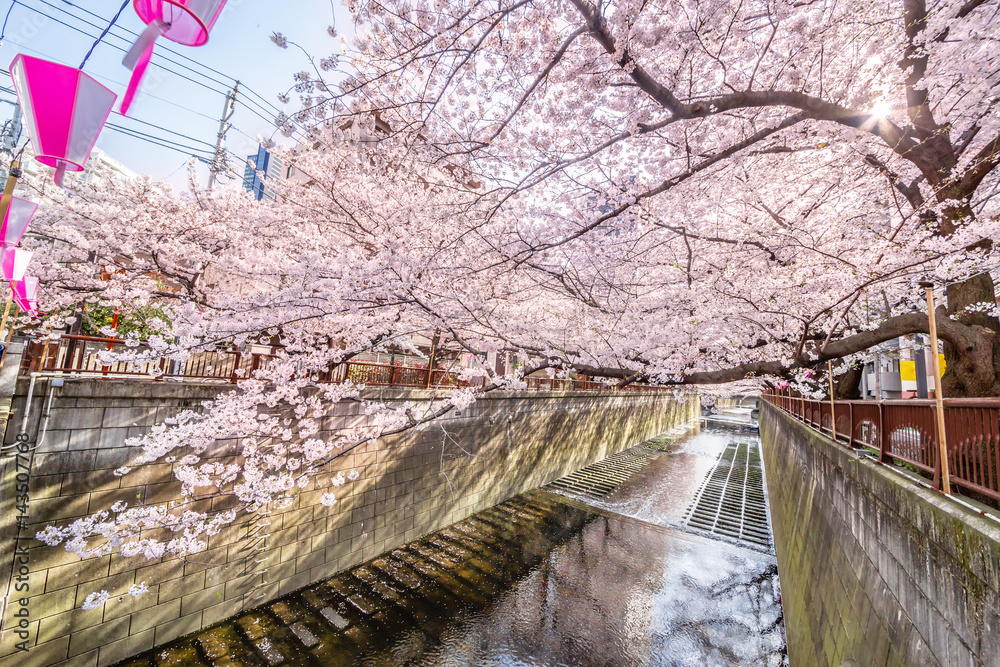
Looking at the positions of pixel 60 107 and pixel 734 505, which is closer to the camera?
pixel 60 107

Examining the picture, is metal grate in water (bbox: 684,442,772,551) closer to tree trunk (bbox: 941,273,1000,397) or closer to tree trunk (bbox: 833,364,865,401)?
tree trunk (bbox: 833,364,865,401)

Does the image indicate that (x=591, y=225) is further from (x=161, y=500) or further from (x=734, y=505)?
(x=734, y=505)

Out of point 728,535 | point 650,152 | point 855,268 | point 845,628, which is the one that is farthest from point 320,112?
point 728,535

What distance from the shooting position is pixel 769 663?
7602 mm

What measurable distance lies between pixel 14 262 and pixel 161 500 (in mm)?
4227

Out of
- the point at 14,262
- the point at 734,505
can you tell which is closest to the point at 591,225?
the point at 14,262

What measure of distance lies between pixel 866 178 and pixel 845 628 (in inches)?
310

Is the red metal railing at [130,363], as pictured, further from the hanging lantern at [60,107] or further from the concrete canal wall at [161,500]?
the hanging lantern at [60,107]

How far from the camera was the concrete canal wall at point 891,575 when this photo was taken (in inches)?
87.6

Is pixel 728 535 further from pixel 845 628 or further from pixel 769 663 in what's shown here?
pixel 845 628

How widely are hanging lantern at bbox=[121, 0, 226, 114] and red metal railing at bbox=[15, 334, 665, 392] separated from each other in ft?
19.2

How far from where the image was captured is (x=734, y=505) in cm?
1752

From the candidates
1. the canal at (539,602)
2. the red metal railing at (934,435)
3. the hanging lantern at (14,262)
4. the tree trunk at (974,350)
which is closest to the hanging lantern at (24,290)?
the hanging lantern at (14,262)

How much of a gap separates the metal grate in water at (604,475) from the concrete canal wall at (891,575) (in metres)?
11.4
